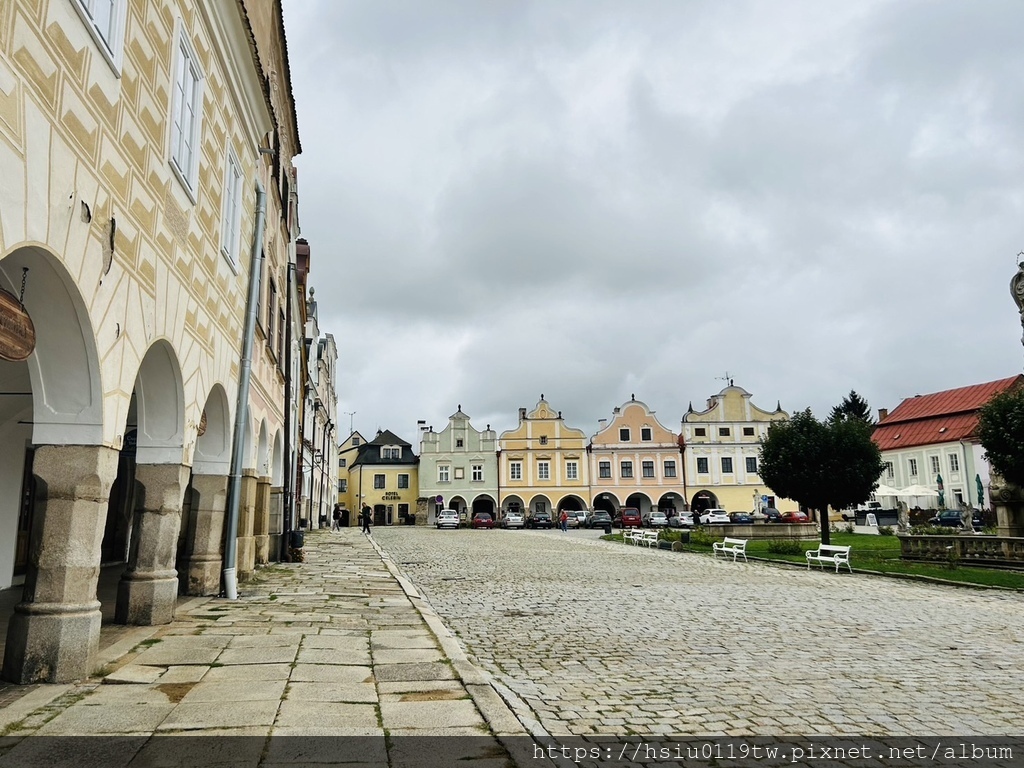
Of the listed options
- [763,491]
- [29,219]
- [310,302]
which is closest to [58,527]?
[29,219]

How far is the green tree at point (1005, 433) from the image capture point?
20.4 meters

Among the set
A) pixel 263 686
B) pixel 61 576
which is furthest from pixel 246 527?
pixel 263 686

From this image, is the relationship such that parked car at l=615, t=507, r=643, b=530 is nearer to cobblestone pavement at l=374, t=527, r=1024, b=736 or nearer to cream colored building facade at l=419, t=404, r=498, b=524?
cream colored building facade at l=419, t=404, r=498, b=524

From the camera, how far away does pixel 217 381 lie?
36.9 feet

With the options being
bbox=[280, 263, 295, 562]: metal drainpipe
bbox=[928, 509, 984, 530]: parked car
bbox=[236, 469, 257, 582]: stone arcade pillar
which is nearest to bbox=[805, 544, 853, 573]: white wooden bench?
bbox=[280, 263, 295, 562]: metal drainpipe

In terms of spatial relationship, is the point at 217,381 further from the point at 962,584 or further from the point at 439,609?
the point at 962,584

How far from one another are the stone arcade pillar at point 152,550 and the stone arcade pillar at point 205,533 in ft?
8.63

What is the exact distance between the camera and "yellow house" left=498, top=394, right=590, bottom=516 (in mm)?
69938

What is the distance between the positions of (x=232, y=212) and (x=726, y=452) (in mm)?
62806

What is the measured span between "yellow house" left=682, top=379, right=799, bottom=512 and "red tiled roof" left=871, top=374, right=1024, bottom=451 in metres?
10.3

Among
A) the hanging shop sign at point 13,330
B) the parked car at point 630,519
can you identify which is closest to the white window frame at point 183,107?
the hanging shop sign at point 13,330

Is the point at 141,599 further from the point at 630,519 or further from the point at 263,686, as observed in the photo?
the point at 630,519

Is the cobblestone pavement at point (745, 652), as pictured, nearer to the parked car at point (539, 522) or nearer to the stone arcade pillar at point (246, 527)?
the stone arcade pillar at point (246, 527)

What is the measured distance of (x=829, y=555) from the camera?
2248 cm
